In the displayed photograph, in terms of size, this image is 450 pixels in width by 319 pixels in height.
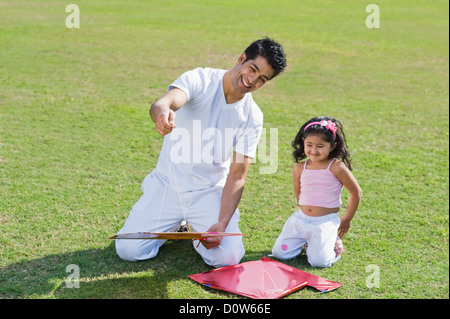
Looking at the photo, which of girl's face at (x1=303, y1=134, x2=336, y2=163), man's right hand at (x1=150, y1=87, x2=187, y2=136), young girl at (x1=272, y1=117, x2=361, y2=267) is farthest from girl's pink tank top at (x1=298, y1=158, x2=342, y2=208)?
man's right hand at (x1=150, y1=87, x2=187, y2=136)

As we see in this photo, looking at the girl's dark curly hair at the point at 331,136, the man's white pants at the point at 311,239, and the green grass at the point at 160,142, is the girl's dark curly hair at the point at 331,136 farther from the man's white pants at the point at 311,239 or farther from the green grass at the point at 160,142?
the green grass at the point at 160,142

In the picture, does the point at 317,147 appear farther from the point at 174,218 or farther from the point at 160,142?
the point at 160,142

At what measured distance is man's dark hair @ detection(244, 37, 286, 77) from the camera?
377cm

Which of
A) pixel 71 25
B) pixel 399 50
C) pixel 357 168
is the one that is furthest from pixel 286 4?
pixel 357 168

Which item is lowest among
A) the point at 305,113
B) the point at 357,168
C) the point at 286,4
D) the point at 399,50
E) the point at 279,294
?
the point at 279,294

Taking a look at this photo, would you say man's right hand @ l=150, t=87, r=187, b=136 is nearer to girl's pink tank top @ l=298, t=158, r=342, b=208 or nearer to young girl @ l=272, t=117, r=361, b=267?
young girl @ l=272, t=117, r=361, b=267

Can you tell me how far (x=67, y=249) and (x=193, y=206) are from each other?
3.03ft

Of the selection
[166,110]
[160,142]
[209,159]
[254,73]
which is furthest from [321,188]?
[160,142]

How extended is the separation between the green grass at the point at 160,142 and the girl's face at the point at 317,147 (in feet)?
2.51

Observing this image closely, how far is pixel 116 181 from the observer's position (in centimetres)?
541

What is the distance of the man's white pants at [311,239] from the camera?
13.6ft

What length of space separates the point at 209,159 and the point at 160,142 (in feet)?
7.99

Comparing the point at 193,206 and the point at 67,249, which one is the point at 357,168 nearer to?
the point at 193,206

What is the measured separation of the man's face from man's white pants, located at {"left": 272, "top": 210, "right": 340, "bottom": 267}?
1.09 m
